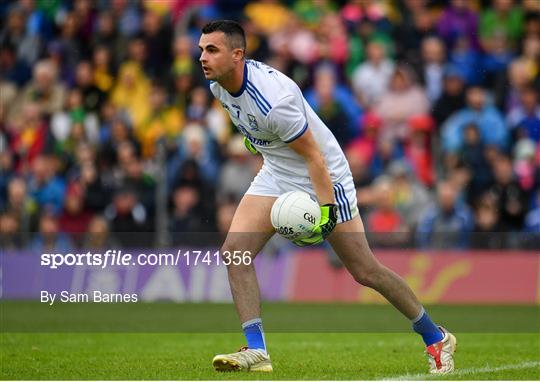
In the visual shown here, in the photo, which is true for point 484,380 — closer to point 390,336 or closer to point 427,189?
point 390,336

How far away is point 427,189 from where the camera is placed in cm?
1700

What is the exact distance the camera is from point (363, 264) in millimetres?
8625

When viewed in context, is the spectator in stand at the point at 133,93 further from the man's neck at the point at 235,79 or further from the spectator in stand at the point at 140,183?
the man's neck at the point at 235,79

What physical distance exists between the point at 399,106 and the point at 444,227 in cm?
212

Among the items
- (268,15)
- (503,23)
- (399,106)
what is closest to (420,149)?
(399,106)

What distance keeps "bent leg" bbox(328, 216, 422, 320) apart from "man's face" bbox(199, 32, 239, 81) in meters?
1.35

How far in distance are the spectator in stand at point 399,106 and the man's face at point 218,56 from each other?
9230 millimetres

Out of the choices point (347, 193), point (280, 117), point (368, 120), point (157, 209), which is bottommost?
point (157, 209)

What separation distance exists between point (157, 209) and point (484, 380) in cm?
976

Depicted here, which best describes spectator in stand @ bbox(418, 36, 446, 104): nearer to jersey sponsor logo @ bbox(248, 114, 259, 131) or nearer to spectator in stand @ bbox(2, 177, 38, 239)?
spectator in stand @ bbox(2, 177, 38, 239)

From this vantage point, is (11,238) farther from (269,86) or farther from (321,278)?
(269,86)

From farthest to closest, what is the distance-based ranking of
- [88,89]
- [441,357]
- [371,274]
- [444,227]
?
[88,89]
[444,227]
[441,357]
[371,274]

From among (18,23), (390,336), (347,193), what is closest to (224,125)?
(18,23)

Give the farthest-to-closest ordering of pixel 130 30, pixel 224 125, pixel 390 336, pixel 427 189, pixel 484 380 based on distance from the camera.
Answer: pixel 130 30, pixel 224 125, pixel 427 189, pixel 390 336, pixel 484 380
